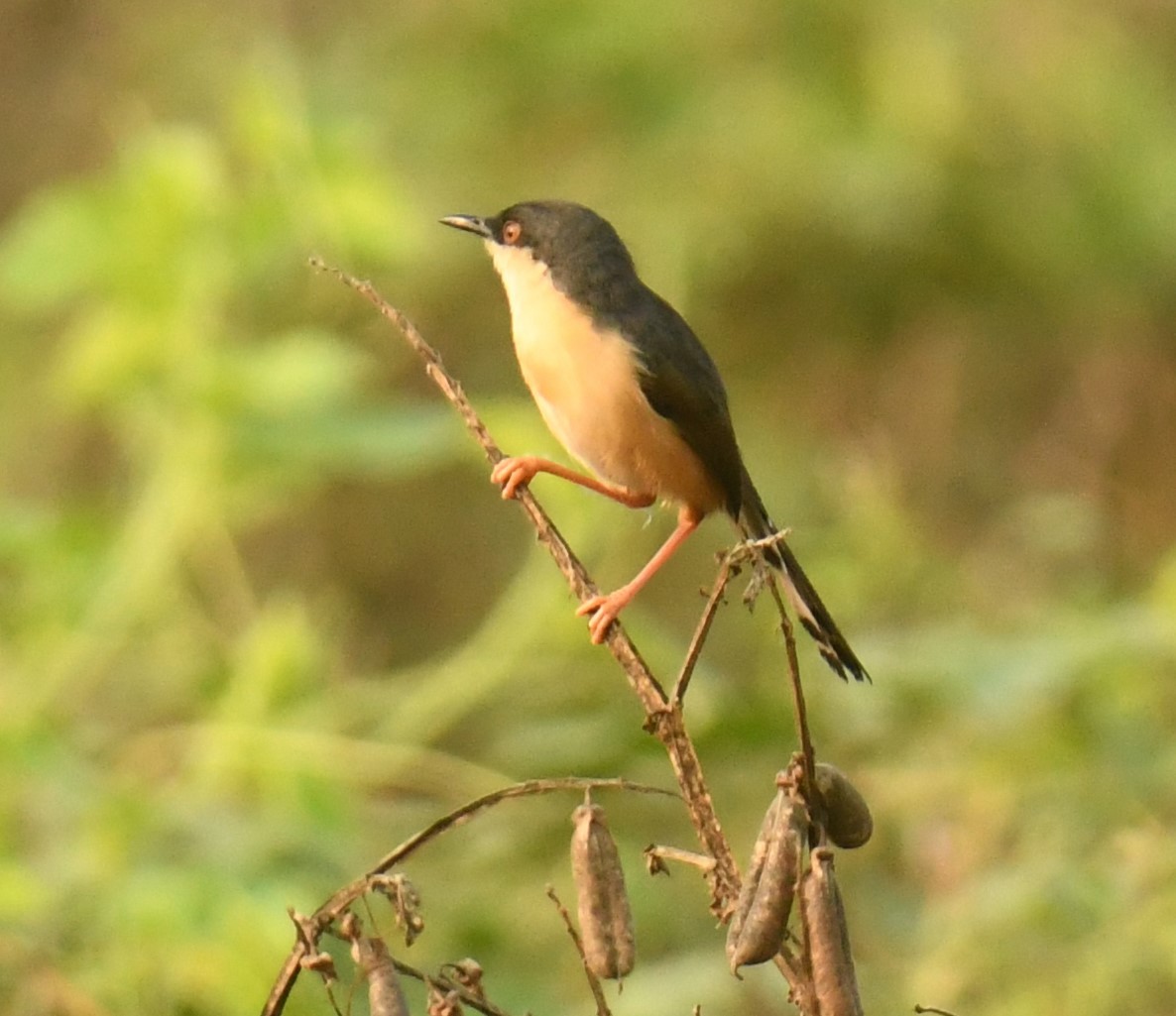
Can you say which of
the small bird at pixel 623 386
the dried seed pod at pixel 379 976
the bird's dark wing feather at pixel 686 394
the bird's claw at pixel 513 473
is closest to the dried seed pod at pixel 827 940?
the dried seed pod at pixel 379 976

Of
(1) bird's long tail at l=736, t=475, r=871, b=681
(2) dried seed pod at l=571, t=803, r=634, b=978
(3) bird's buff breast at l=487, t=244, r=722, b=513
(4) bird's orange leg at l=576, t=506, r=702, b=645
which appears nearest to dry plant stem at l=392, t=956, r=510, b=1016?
(2) dried seed pod at l=571, t=803, r=634, b=978

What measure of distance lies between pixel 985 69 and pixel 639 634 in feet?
17.5

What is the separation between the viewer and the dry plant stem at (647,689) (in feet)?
6.46

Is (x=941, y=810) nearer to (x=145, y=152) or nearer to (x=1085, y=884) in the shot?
(x=1085, y=884)

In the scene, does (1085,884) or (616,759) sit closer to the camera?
(1085,884)

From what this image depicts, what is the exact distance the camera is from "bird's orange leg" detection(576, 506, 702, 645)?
268cm

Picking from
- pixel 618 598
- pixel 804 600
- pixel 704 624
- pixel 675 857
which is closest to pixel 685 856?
pixel 675 857

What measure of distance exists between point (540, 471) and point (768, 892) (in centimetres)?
165

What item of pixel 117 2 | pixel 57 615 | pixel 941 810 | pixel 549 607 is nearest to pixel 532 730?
pixel 549 607

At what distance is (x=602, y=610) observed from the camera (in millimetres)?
2824

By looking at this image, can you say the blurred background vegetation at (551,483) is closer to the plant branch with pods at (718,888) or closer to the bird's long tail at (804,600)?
the bird's long tail at (804,600)

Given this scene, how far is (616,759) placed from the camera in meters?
4.23

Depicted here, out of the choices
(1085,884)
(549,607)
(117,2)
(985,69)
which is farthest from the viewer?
(117,2)

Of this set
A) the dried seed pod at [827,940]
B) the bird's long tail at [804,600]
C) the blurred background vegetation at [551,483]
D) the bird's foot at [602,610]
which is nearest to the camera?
the dried seed pod at [827,940]
